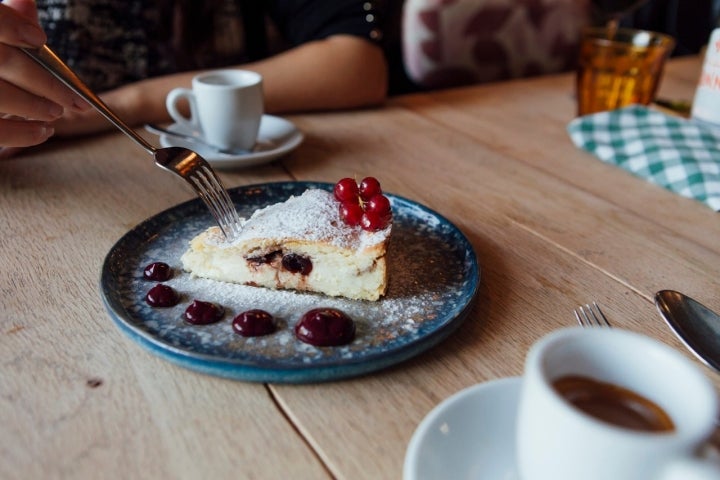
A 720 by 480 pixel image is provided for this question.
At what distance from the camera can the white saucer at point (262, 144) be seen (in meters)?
1.15

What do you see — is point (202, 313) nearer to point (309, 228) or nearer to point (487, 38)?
point (309, 228)

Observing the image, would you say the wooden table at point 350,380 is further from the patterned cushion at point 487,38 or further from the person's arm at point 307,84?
the patterned cushion at point 487,38

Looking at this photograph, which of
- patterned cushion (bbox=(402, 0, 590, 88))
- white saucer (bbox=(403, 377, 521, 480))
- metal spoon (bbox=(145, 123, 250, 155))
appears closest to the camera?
white saucer (bbox=(403, 377, 521, 480))

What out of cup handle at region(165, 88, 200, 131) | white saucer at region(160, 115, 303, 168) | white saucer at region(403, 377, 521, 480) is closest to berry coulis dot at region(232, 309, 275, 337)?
white saucer at region(403, 377, 521, 480)

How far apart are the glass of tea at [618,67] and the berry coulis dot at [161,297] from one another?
3.63 ft

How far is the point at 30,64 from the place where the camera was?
916 mm

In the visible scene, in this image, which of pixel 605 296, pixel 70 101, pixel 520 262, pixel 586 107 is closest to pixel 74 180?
pixel 70 101

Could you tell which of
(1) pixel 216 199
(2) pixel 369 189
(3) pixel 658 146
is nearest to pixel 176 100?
(1) pixel 216 199

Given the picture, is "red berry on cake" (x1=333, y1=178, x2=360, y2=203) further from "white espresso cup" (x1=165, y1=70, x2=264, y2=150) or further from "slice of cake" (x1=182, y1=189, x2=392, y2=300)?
"white espresso cup" (x1=165, y1=70, x2=264, y2=150)

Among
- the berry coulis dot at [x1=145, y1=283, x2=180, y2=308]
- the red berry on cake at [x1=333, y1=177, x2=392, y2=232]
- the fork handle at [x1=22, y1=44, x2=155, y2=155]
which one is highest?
the fork handle at [x1=22, y1=44, x2=155, y2=155]

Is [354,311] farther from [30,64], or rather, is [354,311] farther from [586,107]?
[586,107]

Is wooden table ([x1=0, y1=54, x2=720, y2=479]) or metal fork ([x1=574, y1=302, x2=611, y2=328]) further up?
metal fork ([x1=574, y1=302, x2=611, y2=328])

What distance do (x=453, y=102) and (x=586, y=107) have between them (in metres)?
0.33

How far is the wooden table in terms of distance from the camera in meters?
0.55
